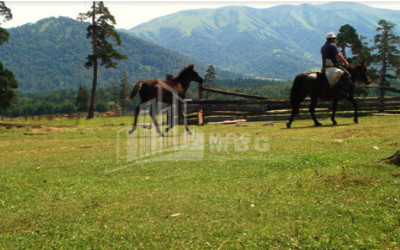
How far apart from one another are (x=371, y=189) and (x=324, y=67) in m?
11.7

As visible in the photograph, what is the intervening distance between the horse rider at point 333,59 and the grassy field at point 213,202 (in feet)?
23.6

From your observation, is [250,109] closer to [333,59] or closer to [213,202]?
[333,59]

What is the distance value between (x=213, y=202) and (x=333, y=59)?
12432mm

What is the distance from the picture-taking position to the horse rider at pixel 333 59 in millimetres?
15594

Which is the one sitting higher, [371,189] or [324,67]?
[324,67]

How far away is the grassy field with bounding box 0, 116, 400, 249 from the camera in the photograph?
4488 mm

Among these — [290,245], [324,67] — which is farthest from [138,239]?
[324,67]

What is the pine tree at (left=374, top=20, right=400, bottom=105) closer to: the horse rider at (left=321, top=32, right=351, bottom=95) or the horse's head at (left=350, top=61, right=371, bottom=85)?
the horse's head at (left=350, top=61, right=371, bottom=85)

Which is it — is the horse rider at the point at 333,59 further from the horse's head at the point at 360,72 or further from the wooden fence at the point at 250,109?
Answer: the wooden fence at the point at 250,109

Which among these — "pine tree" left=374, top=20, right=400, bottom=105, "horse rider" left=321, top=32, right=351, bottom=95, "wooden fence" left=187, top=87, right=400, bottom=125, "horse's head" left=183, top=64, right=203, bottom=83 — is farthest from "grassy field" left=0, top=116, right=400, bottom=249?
"pine tree" left=374, top=20, right=400, bottom=105

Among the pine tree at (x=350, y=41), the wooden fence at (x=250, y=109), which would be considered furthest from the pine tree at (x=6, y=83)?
the pine tree at (x=350, y=41)

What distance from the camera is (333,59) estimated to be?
1590cm

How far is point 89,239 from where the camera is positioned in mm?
4680

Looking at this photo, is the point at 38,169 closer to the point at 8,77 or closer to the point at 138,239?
the point at 138,239
